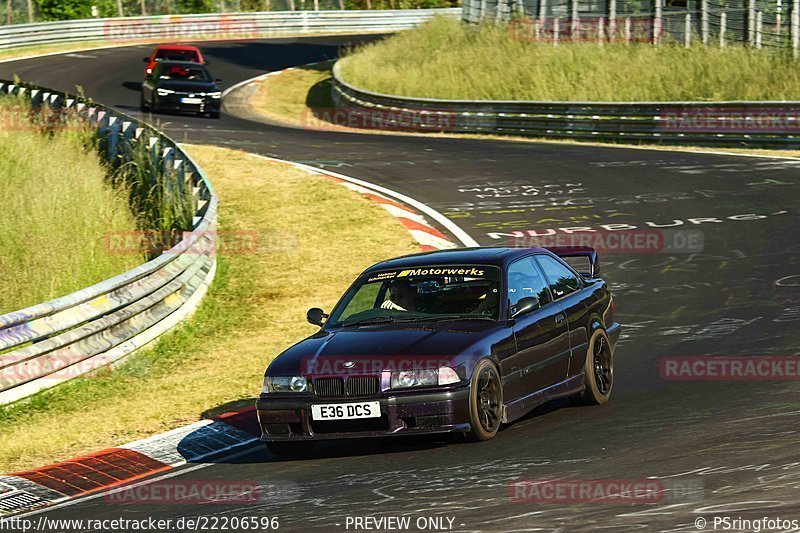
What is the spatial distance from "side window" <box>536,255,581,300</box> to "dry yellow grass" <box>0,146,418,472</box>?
2.96m

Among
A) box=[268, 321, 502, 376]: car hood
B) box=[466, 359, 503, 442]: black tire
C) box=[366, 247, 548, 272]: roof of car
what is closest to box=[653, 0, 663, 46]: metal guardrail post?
box=[366, 247, 548, 272]: roof of car

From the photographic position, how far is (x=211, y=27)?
61.1 m

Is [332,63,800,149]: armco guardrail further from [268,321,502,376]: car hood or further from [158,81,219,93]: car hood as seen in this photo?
[268,321,502,376]: car hood

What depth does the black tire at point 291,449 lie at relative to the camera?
864cm

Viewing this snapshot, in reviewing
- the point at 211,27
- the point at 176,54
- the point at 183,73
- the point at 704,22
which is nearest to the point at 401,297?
the point at 183,73

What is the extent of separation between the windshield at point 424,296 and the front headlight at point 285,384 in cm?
93

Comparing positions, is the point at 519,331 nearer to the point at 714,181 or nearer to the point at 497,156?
the point at 714,181

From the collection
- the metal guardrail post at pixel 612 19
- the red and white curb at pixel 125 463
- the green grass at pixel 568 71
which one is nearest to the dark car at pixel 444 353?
the red and white curb at pixel 125 463

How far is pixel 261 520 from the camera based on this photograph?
21.7ft

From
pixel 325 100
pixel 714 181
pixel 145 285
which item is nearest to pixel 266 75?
pixel 325 100

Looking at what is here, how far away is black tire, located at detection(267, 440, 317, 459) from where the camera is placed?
864 centimetres

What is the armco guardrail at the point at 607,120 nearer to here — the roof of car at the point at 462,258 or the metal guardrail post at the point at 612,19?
the metal guardrail post at the point at 612,19

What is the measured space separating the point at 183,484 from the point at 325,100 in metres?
35.4

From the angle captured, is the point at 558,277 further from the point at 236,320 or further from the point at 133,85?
the point at 133,85
